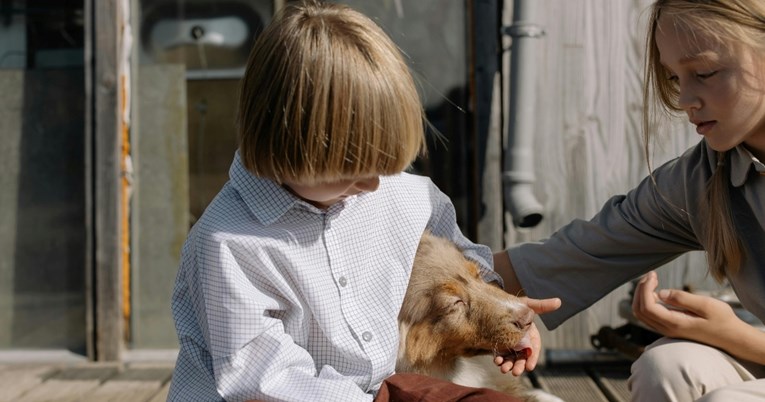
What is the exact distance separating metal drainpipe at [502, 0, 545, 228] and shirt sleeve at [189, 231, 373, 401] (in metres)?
2.09

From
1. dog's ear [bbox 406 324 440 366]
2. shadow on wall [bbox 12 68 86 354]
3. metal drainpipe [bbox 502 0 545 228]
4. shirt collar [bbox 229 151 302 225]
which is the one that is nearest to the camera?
shirt collar [bbox 229 151 302 225]

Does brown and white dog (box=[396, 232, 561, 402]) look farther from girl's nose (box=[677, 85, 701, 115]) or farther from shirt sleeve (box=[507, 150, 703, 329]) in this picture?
girl's nose (box=[677, 85, 701, 115])

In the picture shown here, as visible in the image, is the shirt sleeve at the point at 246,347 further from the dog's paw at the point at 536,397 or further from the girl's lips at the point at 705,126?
the girl's lips at the point at 705,126

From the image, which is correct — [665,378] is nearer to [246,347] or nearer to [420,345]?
[420,345]

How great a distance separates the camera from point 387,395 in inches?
89.7

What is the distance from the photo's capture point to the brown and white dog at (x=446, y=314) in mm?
2562

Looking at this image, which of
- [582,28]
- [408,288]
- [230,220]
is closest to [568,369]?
[582,28]

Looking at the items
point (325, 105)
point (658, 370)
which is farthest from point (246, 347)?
point (658, 370)

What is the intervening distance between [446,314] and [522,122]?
1726 mm

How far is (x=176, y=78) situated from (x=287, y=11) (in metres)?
2.59

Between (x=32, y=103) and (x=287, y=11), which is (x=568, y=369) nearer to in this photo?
(x=287, y=11)

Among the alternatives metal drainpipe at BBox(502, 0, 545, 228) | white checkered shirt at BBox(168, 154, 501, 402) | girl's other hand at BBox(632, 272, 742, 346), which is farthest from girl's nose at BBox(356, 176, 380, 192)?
metal drainpipe at BBox(502, 0, 545, 228)

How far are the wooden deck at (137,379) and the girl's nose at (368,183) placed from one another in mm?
1802

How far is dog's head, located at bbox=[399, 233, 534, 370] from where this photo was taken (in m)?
2.58
